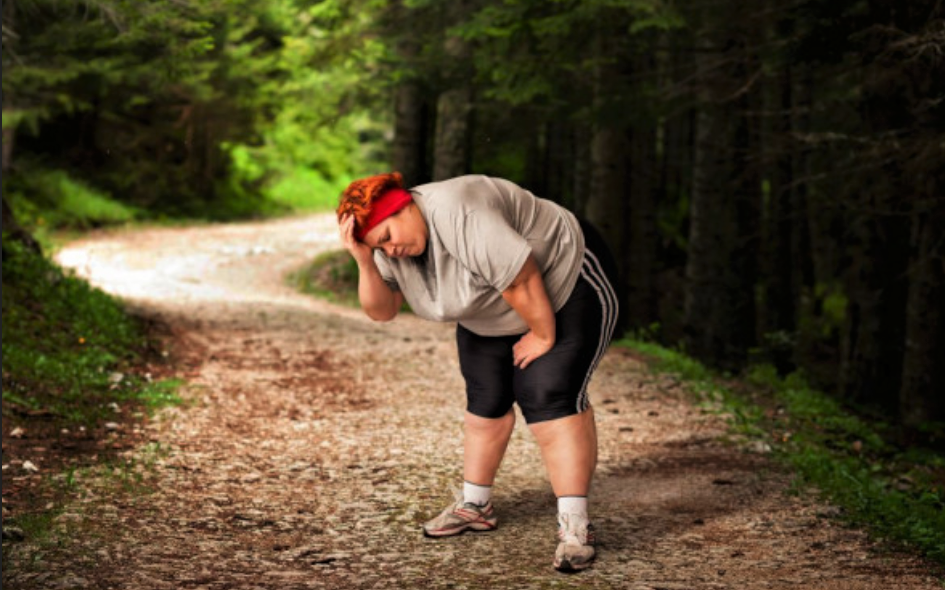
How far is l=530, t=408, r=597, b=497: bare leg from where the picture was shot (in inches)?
174

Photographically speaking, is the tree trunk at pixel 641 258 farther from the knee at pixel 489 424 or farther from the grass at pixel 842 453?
the knee at pixel 489 424

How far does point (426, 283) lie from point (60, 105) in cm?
2397

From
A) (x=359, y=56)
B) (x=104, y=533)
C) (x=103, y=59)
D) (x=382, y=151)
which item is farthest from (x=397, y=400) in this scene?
(x=382, y=151)

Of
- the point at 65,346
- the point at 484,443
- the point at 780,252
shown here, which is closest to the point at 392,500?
the point at 484,443

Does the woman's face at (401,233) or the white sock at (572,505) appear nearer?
the woman's face at (401,233)

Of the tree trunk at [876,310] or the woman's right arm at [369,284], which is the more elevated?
the woman's right arm at [369,284]

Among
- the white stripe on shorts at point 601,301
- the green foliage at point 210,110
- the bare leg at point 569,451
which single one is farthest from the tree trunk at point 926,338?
the green foliage at point 210,110

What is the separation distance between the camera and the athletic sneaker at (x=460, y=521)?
192 inches

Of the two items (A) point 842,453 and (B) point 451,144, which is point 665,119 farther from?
(A) point 842,453

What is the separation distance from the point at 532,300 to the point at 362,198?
0.76 m

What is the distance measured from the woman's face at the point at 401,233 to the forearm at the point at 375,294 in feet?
0.65

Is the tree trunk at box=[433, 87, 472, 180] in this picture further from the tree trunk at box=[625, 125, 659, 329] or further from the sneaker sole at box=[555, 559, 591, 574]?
the sneaker sole at box=[555, 559, 591, 574]

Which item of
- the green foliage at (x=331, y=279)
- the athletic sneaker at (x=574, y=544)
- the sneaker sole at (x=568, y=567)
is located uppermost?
the athletic sneaker at (x=574, y=544)

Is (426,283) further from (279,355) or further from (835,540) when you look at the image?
(279,355)
